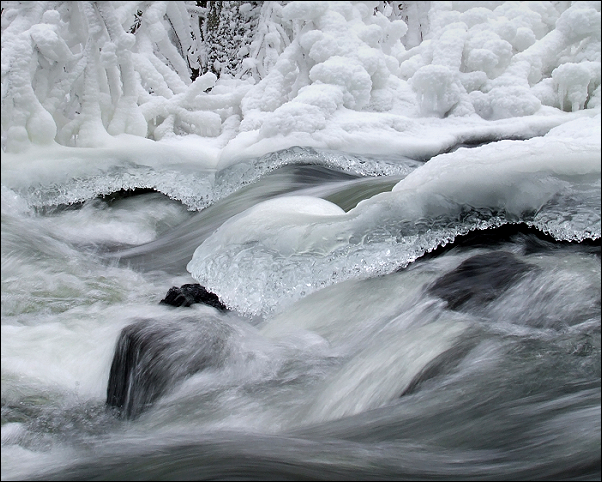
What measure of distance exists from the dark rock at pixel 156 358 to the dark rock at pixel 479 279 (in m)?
0.66

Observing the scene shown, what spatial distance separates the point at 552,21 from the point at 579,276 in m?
3.68

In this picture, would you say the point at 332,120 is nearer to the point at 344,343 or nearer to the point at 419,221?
the point at 419,221

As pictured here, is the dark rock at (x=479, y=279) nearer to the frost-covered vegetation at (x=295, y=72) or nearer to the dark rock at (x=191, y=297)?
the dark rock at (x=191, y=297)

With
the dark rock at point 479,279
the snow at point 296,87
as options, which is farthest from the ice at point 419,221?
the snow at point 296,87

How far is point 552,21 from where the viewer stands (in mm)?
4617

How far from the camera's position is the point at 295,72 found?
13.6 feet

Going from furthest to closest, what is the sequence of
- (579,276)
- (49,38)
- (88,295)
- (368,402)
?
(49,38) → (88,295) → (579,276) → (368,402)

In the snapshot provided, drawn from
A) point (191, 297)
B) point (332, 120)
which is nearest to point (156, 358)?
point (191, 297)

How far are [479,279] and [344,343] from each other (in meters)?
0.43

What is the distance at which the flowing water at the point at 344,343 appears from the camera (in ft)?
3.84

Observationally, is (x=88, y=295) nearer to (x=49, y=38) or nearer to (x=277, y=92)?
(x=49, y=38)

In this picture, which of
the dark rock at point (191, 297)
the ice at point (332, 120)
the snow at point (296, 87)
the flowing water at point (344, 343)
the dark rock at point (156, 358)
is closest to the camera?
the flowing water at point (344, 343)

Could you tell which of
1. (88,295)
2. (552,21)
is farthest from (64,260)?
(552,21)

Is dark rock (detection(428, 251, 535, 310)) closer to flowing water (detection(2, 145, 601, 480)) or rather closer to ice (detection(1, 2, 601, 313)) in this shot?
flowing water (detection(2, 145, 601, 480))
